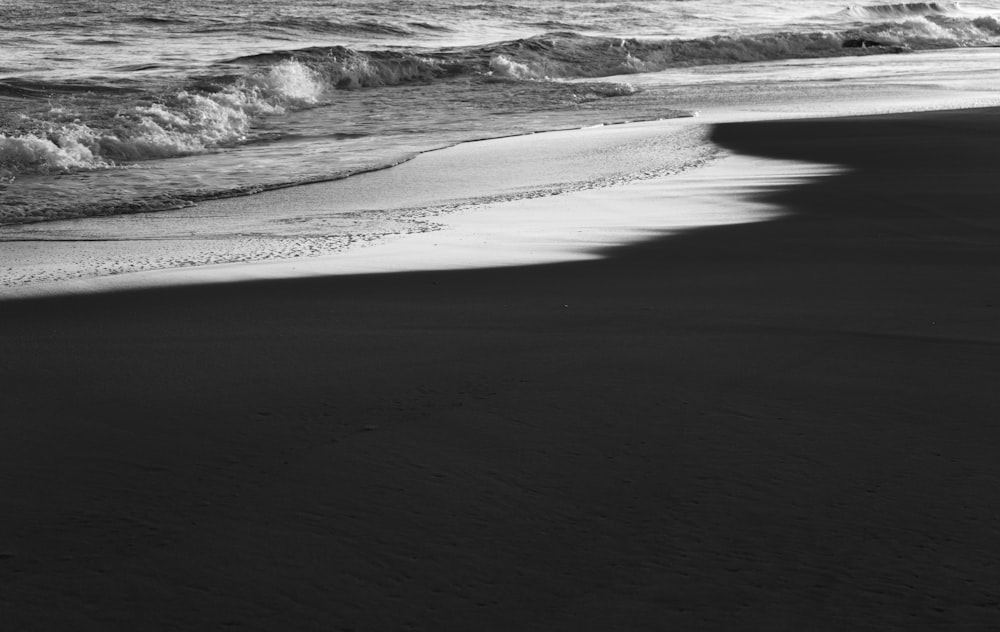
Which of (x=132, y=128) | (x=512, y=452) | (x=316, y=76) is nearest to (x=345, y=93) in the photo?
(x=316, y=76)

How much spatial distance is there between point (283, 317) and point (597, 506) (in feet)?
5.91

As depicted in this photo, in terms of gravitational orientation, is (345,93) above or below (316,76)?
below

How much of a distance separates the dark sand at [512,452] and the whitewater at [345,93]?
5.07 ft

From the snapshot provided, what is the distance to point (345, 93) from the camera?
14641mm

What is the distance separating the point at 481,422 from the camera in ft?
9.34

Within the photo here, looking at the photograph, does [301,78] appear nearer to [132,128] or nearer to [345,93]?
[345,93]

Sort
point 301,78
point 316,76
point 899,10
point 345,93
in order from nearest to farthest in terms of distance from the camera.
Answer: point 301,78, point 345,93, point 316,76, point 899,10

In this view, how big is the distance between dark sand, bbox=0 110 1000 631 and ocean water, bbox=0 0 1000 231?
136 inches

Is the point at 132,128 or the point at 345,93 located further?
the point at 345,93

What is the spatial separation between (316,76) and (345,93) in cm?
51

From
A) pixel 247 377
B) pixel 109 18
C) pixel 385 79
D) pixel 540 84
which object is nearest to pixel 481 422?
pixel 247 377

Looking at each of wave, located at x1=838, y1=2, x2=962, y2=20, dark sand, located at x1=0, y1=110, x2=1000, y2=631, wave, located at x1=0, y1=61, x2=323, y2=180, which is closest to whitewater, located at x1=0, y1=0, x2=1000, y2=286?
wave, located at x1=0, y1=61, x2=323, y2=180

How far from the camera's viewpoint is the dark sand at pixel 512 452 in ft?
6.63

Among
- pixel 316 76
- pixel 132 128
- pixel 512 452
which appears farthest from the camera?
pixel 316 76
